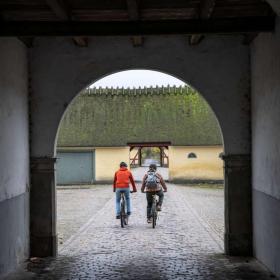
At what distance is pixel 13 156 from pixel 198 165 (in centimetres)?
2585

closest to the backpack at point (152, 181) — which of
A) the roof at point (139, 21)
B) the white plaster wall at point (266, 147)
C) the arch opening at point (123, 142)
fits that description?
the white plaster wall at point (266, 147)

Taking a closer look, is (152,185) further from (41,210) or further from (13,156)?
(13,156)

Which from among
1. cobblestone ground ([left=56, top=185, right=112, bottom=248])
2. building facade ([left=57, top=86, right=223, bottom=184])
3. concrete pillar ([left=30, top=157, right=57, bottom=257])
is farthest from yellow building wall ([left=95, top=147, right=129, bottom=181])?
concrete pillar ([left=30, top=157, right=57, bottom=257])

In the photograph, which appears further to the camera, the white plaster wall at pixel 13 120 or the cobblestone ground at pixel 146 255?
the cobblestone ground at pixel 146 255

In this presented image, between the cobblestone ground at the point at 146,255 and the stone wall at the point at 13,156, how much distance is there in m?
0.58

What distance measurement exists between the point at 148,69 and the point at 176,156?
24.4 m

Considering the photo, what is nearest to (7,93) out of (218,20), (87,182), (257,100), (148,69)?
(148,69)

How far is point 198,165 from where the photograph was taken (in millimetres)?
34219

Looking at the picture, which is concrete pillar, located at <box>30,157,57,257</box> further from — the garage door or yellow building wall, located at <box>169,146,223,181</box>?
the garage door

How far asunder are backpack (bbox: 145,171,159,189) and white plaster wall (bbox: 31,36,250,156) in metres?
4.10

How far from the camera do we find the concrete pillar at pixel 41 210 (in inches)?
402

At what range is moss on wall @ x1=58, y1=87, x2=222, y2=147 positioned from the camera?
34844mm

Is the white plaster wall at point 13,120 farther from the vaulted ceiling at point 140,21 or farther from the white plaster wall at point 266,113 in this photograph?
the white plaster wall at point 266,113

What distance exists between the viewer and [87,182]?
34.6 m
